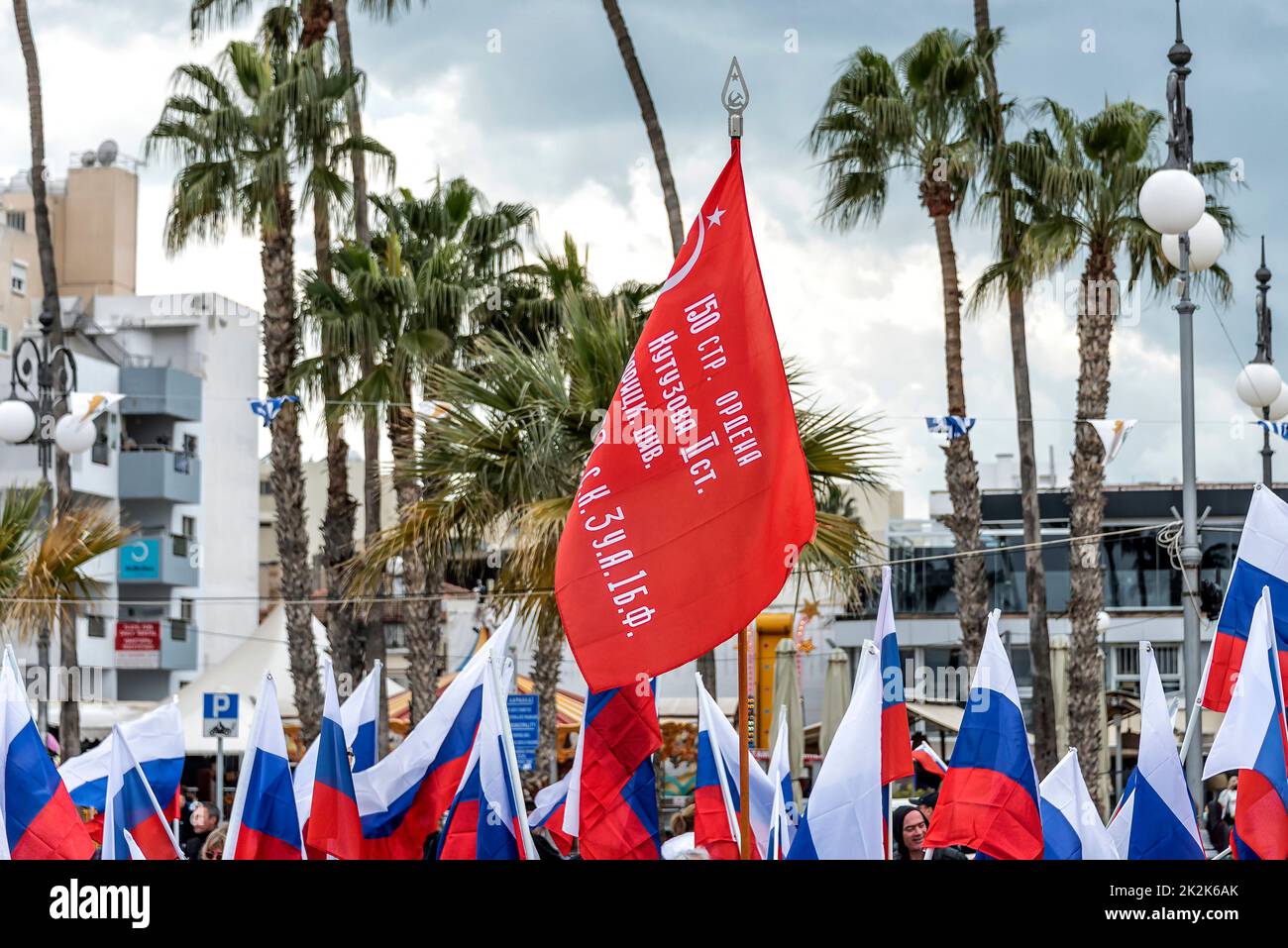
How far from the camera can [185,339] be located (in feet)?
192

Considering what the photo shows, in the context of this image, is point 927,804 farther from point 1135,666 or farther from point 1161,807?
point 1135,666

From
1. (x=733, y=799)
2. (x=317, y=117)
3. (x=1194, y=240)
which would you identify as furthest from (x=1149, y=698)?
(x=317, y=117)

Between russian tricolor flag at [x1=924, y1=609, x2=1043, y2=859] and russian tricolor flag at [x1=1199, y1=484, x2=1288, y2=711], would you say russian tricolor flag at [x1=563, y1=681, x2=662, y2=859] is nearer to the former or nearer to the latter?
russian tricolor flag at [x1=924, y1=609, x2=1043, y2=859]

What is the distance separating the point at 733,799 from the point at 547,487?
3.30 meters

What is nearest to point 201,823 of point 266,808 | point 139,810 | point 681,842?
point 139,810

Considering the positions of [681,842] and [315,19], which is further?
[315,19]

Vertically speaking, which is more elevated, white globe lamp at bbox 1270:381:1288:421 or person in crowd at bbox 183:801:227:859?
white globe lamp at bbox 1270:381:1288:421

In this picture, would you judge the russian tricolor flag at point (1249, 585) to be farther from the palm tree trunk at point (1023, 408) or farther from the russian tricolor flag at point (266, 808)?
the palm tree trunk at point (1023, 408)

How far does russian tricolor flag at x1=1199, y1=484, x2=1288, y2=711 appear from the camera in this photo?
10.5 metres

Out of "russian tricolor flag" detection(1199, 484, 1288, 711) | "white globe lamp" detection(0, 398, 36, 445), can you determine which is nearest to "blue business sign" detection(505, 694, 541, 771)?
"white globe lamp" detection(0, 398, 36, 445)

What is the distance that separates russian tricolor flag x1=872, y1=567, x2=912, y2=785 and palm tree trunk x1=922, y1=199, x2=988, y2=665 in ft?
49.2

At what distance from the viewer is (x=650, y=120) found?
1923cm

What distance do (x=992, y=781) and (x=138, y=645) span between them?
46723 millimetres
